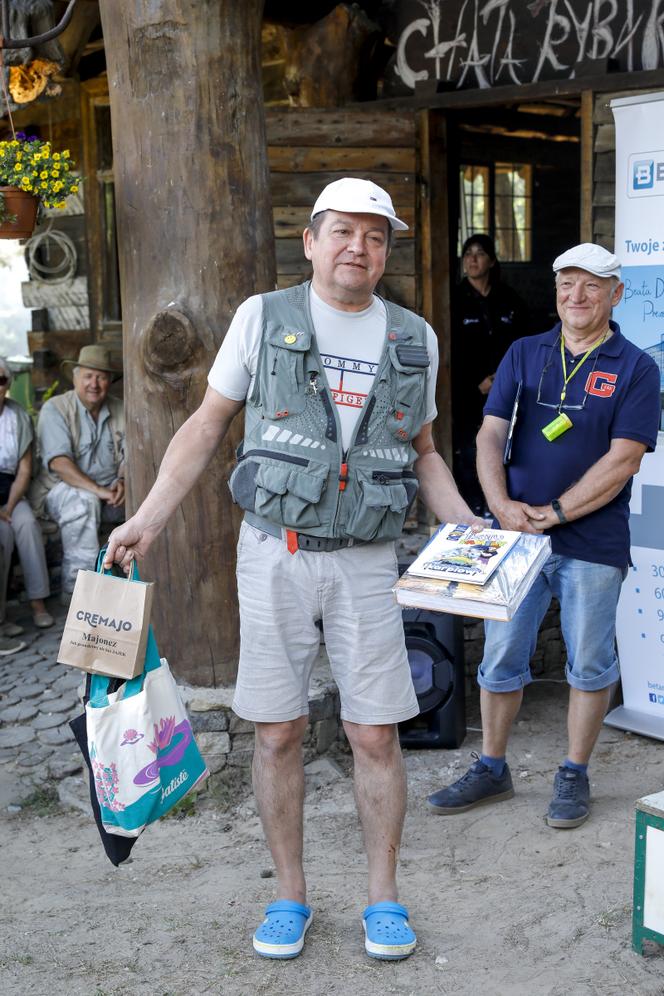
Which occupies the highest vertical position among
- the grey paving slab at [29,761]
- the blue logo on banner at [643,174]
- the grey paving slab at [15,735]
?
the blue logo on banner at [643,174]

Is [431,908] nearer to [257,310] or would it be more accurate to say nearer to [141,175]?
[257,310]

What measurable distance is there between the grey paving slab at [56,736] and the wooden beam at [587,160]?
340cm

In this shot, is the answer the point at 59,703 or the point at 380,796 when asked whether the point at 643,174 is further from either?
the point at 59,703

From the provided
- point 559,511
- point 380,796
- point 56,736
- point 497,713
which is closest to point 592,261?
point 559,511

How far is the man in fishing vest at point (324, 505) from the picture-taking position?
303 centimetres

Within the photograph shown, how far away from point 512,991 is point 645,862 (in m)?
0.50

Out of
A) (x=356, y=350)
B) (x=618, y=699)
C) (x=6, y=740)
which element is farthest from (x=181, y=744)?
(x=618, y=699)

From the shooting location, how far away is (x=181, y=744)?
10.6 ft

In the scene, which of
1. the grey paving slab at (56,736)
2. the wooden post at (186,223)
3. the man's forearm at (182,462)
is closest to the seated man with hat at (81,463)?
the grey paving slab at (56,736)

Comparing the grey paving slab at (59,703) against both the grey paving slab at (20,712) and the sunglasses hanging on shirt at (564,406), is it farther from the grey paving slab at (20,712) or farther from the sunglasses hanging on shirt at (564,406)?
the sunglasses hanging on shirt at (564,406)

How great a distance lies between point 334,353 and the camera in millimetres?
3084

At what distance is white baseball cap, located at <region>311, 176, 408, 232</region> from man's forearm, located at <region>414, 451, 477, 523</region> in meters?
0.72

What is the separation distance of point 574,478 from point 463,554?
1055mm

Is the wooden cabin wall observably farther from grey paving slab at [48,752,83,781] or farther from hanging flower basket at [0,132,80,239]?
grey paving slab at [48,752,83,781]
